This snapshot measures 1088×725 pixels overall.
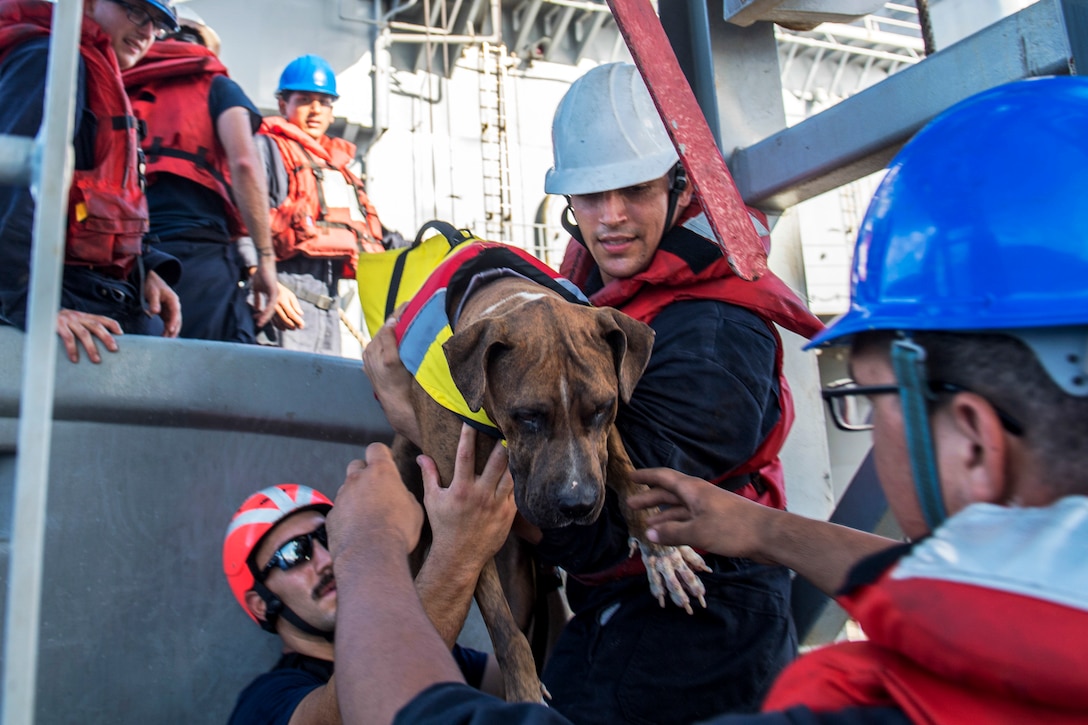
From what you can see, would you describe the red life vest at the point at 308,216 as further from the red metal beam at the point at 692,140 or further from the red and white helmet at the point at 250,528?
the red metal beam at the point at 692,140

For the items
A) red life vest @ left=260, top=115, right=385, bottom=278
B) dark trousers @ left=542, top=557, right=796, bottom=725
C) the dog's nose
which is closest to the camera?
dark trousers @ left=542, top=557, right=796, bottom=725

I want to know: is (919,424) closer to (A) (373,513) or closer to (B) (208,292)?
(A) (373,513)

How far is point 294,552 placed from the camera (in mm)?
2955

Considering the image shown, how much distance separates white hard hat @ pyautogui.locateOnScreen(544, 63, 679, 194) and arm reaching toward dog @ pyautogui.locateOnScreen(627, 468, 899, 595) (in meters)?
0.96

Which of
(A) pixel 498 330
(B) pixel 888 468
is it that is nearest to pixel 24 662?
(B) pixel 888 468

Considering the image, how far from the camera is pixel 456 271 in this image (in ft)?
9.86

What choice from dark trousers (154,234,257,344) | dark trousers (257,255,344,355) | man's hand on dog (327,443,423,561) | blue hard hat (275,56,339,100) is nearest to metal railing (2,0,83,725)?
man's hand on dog (327,443,423,561)

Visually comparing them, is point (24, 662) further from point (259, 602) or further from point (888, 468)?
point (259, 602)

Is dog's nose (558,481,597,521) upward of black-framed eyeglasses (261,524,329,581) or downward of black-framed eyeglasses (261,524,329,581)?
upward

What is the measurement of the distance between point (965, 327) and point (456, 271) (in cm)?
207

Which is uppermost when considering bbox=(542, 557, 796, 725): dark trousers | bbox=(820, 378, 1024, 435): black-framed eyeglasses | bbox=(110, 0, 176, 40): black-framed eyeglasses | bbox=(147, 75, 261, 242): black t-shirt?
bbox=(110, 0, 176, 40): black-framed eyeglasses

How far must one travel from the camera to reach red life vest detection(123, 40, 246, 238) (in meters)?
4.59

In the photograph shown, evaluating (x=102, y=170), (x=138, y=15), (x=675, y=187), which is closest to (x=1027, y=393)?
(x=675, y=187)

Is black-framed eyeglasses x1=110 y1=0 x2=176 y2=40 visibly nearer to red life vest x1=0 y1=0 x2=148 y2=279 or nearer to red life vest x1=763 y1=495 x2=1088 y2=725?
red life vest x1=0 y1=0 x2=148 y2=279
